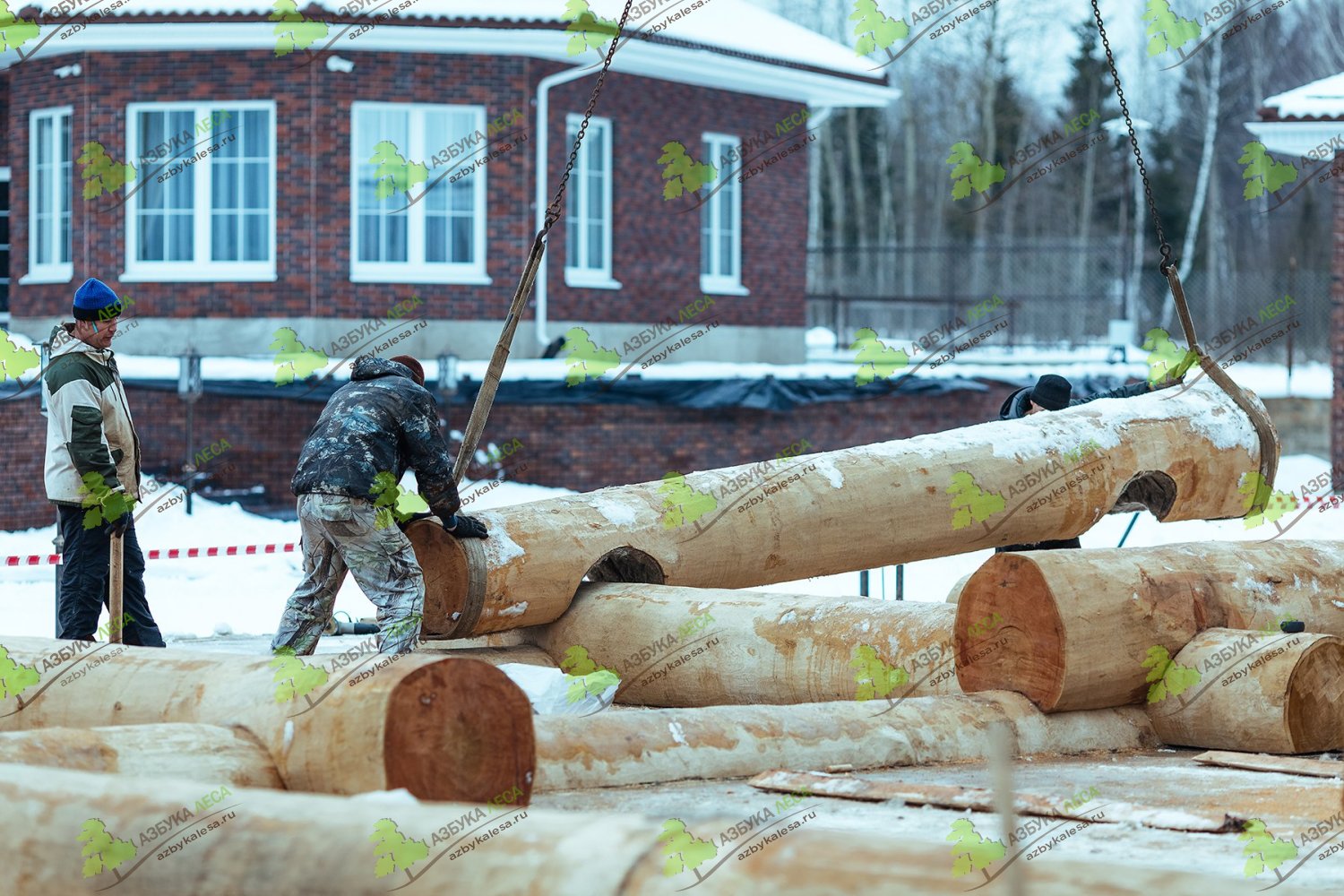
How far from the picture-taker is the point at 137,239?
743 inches

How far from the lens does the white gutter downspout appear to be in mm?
18734

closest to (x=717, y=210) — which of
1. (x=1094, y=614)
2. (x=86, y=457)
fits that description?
(x=86, y=457)

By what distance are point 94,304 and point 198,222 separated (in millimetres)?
11119

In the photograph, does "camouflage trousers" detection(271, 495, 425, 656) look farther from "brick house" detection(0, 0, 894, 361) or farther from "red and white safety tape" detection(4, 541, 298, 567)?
"brick house" detection(0, 0, 894, 361)

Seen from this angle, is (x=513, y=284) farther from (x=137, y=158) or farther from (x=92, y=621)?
(x=92, y=621)

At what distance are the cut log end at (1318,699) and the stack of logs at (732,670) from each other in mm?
15

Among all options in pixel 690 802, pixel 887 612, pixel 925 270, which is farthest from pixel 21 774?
pixel 925 270

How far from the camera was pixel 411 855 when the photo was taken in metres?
3.60

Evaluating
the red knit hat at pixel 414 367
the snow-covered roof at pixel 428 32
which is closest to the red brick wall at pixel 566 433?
the snow-covered roof at pixel 428 32

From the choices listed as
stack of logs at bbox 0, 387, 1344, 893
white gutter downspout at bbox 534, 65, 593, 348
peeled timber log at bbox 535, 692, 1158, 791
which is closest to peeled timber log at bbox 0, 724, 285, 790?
stack of logs at bbox 0, 387, 1344, 893

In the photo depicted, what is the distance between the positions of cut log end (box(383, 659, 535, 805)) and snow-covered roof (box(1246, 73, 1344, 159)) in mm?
12993

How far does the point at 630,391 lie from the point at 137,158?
20.0ft

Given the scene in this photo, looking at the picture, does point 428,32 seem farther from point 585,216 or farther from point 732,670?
point 732,670

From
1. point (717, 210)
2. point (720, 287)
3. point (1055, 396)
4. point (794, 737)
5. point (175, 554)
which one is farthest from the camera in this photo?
point (717, 210)
